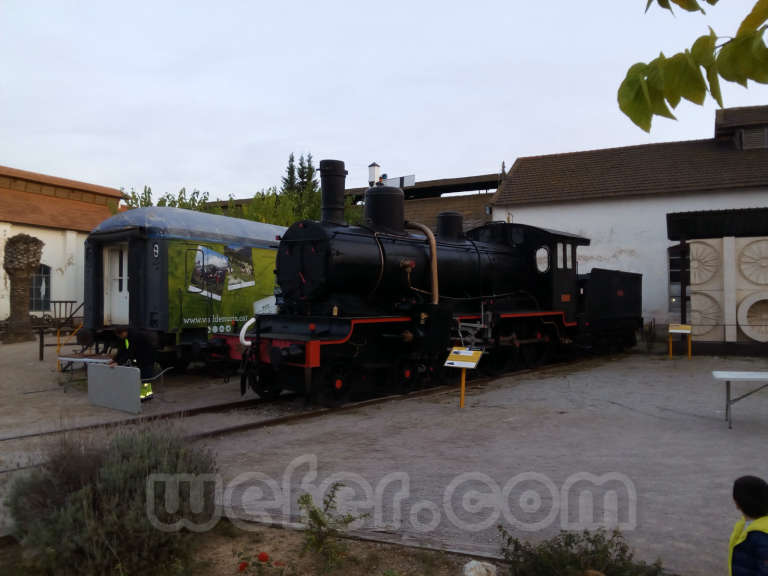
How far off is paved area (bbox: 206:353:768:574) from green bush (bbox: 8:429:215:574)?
0.92 m

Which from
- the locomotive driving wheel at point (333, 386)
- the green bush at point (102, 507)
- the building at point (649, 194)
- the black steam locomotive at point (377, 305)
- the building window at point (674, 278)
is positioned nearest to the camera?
the green bush at point (102, 507)

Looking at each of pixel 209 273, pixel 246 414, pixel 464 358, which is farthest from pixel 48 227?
pixel 464 358

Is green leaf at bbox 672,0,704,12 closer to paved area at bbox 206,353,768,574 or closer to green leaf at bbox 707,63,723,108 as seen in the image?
green leaf at bbox 707,63,723,108

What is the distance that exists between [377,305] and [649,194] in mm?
16760

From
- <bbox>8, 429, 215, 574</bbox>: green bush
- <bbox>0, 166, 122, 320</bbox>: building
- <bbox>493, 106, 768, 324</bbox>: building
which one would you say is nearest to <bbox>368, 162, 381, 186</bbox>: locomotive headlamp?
<bbox>8, 429, 215, 574</bbox>: green bush

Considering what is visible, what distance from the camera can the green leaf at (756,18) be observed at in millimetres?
2176

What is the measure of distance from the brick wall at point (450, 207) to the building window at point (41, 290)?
17.8 m

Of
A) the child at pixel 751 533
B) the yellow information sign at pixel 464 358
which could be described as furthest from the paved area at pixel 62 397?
the child at pixel 751 533

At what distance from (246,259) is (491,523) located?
993 cm

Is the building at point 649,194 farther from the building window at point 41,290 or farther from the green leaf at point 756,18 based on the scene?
the green leaf at point 756,18

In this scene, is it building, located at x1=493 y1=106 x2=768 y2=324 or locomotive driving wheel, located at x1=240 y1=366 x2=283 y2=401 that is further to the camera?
building, located at x1=493 y1=106 x2=768 y2=324

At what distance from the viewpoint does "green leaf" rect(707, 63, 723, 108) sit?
2189 millimetres

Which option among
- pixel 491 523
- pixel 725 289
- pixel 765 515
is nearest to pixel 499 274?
pixel 725 289

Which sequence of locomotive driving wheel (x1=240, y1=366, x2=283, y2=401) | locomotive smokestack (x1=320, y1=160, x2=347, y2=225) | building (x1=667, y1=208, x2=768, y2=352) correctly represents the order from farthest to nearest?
building (x1=667, y1=208, x2=768, y2=352) → locomotive smokestack (x1=320, y1=160, x2=347, y2=225) → locomotive driving wheel (x1=240, y1=366, x2=283, y2=401)
